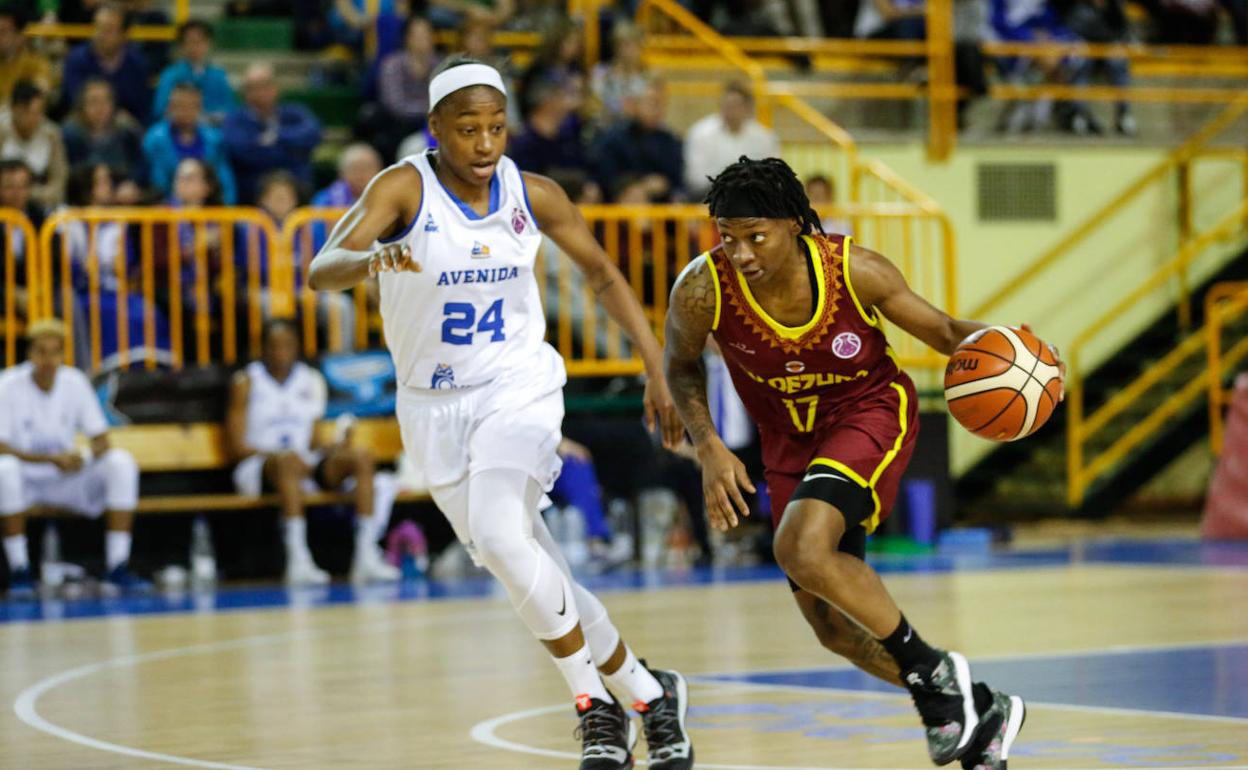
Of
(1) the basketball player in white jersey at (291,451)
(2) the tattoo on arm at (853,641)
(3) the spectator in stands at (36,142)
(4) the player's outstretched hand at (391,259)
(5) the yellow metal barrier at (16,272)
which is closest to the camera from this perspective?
(4) the player's outstretched hand at (391,259)

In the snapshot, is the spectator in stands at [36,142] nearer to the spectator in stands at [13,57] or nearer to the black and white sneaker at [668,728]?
the spectator in stands at [13,57]

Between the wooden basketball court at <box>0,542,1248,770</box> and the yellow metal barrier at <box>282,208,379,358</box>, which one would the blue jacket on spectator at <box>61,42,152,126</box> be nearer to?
the yellow metal barrier at <box>282,208,379,358</box>

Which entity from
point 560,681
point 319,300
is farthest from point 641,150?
point 560,681

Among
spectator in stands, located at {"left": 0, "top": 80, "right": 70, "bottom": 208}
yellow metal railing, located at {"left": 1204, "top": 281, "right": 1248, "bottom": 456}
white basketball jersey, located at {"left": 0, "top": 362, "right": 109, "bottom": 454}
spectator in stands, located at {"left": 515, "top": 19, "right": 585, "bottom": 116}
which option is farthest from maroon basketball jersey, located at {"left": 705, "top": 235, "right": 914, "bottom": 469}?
yellow metal railing, located at {"left": 1204, "top": 281, "right": 1248, "bottom": 456}

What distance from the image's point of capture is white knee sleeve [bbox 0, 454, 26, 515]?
13125 mm

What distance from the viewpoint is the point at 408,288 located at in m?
6.32

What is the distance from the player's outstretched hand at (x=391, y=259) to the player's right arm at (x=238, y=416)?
8.38m

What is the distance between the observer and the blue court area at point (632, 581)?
12.5 m

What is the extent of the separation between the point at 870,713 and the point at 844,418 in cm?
160

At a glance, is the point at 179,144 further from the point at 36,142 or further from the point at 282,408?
the point at 282,408

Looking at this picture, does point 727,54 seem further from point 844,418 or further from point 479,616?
point 844,418

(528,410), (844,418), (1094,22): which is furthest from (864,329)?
(1094,22)

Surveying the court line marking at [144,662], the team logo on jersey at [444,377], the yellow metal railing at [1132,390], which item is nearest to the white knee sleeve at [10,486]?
the court line marking at [144,662]

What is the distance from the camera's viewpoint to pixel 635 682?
6.34 metres
